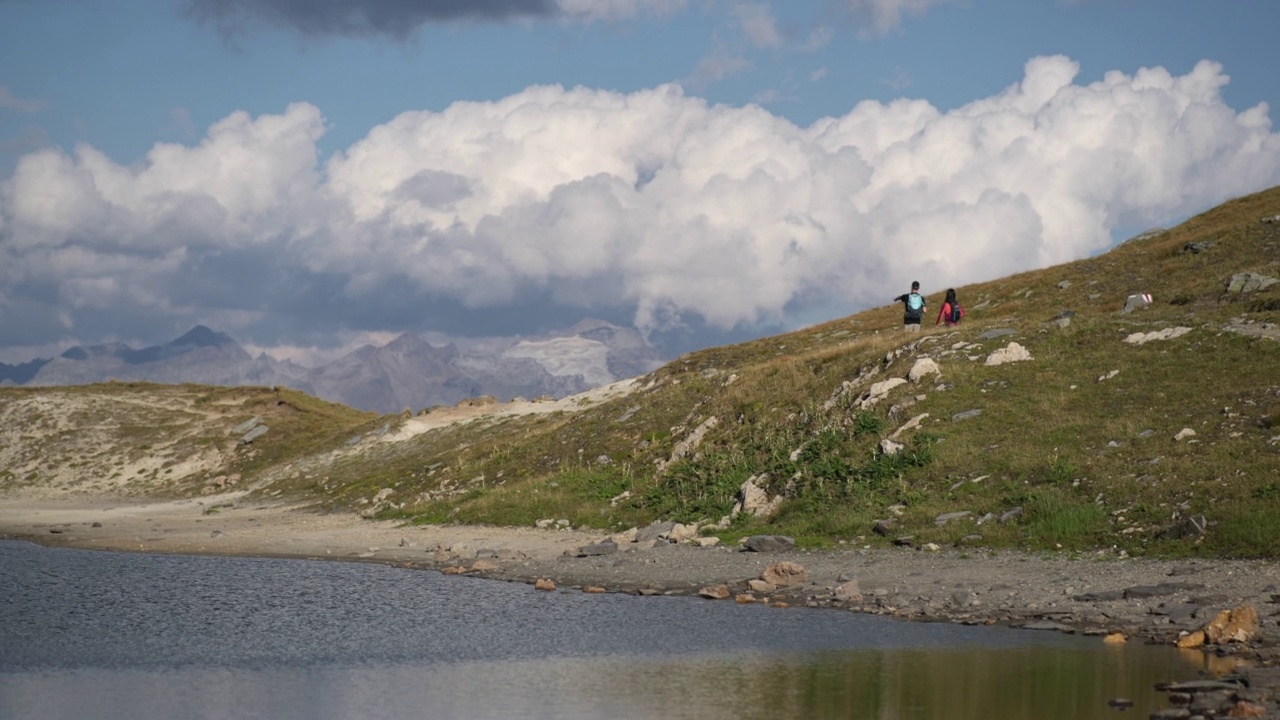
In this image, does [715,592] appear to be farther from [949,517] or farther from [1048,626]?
[1048,626]

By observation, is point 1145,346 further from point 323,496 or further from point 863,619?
point 323,496

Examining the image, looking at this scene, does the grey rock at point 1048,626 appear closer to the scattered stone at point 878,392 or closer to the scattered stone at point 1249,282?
the scattered stone at point 878,392

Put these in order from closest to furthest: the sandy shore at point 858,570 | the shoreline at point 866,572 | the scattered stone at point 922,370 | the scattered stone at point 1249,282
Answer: the shoreline at point 866,572 → the sandy shore at point 858,570 → the scattered stone at point 922,370 → the scattered stone at point 1249,282

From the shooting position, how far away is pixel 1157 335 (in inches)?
2084

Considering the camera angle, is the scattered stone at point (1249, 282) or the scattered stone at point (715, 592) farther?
the scattered stone at point (1249, 282)

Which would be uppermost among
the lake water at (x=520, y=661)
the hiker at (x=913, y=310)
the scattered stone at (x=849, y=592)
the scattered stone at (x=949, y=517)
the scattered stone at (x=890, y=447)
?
the hiker at (x=913, y=310)

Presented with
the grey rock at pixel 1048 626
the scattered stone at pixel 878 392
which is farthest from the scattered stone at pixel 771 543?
the grey rock at pixel 1048 626

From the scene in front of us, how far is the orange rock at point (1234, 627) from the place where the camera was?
2773 centimetres

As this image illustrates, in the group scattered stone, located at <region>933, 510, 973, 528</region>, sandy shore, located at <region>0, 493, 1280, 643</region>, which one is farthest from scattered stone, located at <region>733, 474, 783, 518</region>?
scattered stone, located at <region>933, 510, 973, 528</region>

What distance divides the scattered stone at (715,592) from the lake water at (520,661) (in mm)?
760

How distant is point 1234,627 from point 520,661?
18138 mm

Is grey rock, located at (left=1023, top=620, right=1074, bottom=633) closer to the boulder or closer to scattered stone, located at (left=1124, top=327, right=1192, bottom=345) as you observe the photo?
the boulder

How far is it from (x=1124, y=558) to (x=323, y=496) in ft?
198

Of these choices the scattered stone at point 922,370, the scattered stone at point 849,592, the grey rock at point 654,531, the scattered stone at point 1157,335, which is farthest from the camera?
the scattered stone at point 922,370
